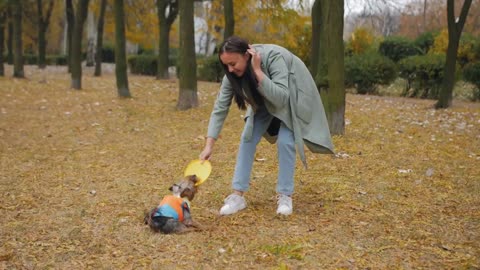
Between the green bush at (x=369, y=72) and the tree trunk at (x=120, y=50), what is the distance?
651cm

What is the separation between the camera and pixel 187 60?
1005 centimetres

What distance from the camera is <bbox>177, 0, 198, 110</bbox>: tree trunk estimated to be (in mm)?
9844

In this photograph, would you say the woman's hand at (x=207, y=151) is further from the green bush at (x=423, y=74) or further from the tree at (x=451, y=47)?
the green bush at (x=423, y=74)

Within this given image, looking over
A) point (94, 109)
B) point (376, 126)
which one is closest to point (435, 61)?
point (376, 126)

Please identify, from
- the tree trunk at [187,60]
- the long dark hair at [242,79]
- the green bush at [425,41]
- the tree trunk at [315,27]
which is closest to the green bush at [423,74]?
the tree trunk at [315,27]

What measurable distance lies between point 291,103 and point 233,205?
0.88 metres

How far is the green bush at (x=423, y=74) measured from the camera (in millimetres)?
13305

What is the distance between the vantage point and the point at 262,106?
3.72 metres

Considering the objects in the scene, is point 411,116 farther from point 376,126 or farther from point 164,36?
point 164,36

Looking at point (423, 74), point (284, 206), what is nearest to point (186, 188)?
point (284, 206)

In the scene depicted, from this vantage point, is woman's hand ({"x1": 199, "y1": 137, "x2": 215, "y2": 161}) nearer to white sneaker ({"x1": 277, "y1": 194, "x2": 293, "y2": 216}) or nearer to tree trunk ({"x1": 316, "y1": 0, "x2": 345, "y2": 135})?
white sneaker ({"x1": 277, "y1": 194, "x2": 293, "y2": 216})

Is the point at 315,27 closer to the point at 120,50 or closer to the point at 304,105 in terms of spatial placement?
the point at 120,50

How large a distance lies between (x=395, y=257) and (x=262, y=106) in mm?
1344

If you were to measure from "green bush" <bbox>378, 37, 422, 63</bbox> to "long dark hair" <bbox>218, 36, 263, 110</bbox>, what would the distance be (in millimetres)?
20280
